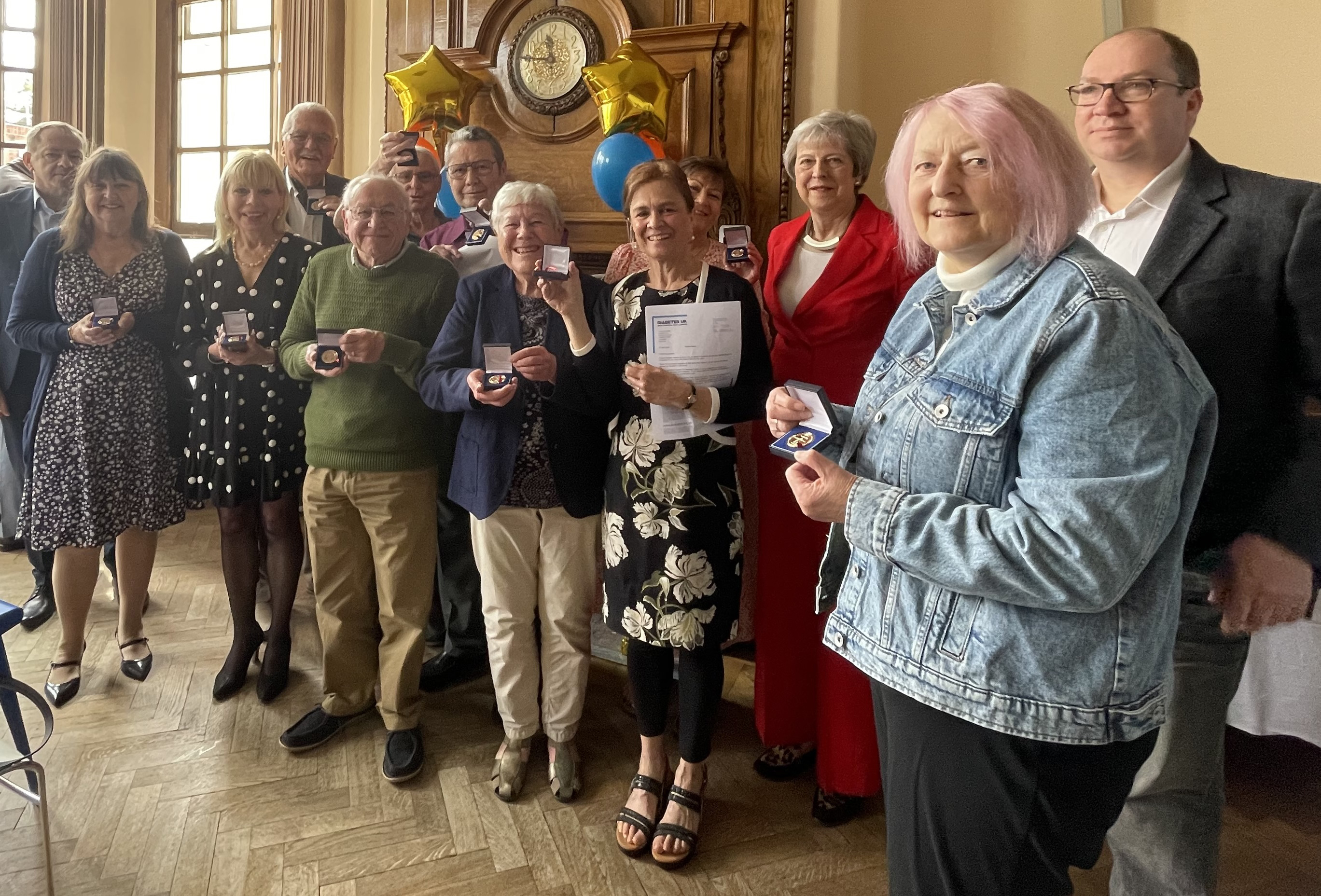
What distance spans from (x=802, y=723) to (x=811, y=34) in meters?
3.01

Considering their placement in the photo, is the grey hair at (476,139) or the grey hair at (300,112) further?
the grey hair at (300,112)

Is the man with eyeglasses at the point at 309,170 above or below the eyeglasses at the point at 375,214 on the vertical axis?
above

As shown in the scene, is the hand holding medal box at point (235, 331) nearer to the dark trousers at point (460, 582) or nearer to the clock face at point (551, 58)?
the dark trousers at point (460, 582)

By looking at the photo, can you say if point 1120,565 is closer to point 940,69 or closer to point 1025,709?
point 1025,709

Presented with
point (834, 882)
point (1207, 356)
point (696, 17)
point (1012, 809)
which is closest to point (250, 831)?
point (834, 882)

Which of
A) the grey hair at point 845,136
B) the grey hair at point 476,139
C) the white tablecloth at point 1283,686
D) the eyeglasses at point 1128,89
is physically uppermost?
the grey hair at point 476,139

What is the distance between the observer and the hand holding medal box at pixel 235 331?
2287mm

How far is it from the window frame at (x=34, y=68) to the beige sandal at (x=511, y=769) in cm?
582

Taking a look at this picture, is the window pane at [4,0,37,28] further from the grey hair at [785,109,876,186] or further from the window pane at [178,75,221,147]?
the grey hair at [785,109,876,186]

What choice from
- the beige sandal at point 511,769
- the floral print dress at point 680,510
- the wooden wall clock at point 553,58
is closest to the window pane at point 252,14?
the wooden wall clock at point 553,58

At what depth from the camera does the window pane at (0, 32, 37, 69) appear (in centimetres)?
564

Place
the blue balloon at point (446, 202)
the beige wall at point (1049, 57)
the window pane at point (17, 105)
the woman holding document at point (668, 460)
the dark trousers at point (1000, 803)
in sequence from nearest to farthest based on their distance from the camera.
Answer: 1. the dark trousers at point (1000, 803)
2. the woman holding document at point (668, 460)
3. the beige wall at point (1049, 57)
4. the blue balloon at point (446, 202)
5. the window pane at point (17, 105)

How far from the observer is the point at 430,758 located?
2.39 meters

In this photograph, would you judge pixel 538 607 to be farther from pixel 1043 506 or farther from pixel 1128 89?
pixel 1128 89
